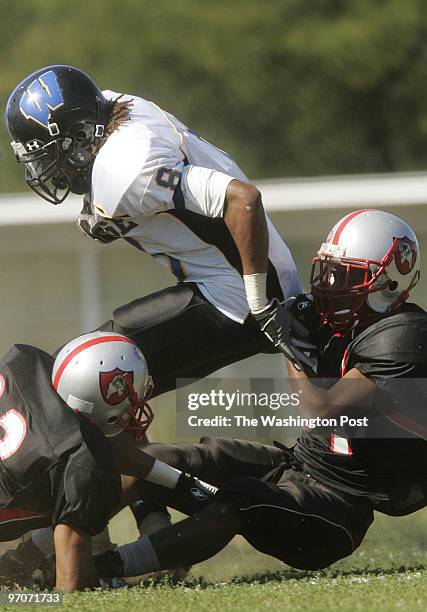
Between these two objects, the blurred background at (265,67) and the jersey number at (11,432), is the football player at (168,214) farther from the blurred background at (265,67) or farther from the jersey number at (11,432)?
the blurred background at (265,67)

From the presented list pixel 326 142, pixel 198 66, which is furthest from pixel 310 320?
pixel 198 66

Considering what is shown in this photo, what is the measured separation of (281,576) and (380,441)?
56 cm

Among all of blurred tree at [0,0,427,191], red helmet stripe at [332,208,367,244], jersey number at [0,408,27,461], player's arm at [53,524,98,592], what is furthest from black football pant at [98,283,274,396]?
blurred tree at [0,0,427,191]

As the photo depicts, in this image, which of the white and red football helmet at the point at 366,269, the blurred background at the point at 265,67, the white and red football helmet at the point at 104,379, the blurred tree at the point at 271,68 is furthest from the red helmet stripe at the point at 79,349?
the blurred tree at the point at 271,68

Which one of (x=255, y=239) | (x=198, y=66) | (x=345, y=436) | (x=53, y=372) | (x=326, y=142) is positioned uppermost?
(x=198, y=66)

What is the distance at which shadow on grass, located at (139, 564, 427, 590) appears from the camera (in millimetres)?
3840

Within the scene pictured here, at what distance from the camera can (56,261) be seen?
6.37 meters

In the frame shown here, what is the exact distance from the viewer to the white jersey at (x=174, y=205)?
164 inches

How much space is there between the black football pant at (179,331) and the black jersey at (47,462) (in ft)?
1.85

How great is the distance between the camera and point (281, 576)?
13.3ft

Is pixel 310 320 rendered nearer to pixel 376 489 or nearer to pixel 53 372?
pixel 376 489

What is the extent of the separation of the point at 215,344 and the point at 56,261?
7.22ft

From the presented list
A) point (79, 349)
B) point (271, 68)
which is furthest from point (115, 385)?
point (271, 68)

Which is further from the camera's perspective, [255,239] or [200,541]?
[255,239]
